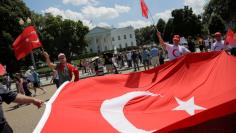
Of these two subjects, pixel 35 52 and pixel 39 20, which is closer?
pixel 35 52

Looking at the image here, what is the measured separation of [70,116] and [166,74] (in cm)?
326

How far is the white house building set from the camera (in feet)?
548

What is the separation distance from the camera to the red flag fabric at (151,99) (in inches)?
249

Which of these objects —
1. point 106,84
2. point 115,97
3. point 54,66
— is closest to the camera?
point 115,97

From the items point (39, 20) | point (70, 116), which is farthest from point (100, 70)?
point (39, 20)

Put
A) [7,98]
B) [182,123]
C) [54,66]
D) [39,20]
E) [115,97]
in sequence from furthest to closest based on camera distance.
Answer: [39,20], [54,66], [115,97], [182,123], [7,98]

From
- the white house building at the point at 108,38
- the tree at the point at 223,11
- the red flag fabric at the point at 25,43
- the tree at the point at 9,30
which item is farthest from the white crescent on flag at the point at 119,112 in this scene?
the white house building at the point at 108,38

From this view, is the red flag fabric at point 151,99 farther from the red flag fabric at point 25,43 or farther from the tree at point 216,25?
the tree at point 216,25

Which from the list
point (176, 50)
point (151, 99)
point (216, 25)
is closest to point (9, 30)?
point (176, 50)

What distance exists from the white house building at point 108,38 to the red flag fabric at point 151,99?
151988 mm

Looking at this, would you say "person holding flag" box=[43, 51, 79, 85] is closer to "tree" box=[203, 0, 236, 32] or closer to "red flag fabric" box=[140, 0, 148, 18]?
"red flag fabric" box=[140, 0, 148, 18]

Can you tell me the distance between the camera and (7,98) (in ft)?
18.3

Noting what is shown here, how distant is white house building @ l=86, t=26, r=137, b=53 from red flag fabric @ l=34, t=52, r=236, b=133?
152 metres

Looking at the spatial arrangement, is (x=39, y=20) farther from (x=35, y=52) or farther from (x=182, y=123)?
(x=182, y=123)
